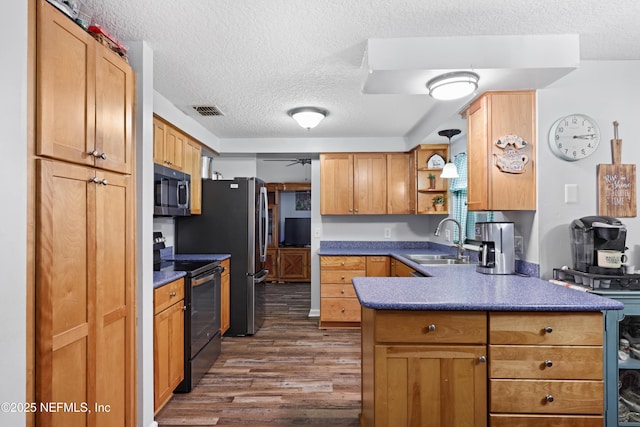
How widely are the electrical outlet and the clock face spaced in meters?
0.61

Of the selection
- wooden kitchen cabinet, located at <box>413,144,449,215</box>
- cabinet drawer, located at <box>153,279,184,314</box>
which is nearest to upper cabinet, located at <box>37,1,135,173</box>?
cabinet drawer, located at <box>153,279,184,314</box>

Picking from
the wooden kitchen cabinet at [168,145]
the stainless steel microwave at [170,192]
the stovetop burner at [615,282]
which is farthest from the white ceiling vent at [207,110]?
the stovetop burner at [615,282]

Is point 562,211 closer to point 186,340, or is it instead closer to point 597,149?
point 597,149

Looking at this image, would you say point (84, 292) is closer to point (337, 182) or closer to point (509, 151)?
point (509, 151)

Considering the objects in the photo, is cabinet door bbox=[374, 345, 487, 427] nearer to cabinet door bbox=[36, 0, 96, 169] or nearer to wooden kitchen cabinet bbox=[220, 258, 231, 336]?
cabinet door bbox=[36, 0, 96, 169]

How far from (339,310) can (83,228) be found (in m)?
3.12

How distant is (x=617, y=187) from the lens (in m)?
2.29

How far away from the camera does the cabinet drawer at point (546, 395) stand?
64.6 inches

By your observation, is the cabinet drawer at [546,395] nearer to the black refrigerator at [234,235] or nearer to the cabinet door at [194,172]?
the black refrigerator at [234,235]

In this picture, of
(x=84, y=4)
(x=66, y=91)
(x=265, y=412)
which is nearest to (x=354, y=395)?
(x=265, y=412)

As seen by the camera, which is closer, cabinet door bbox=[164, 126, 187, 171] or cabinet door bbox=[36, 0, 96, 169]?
cabinet door bbox=[36, 0, 96, 169]

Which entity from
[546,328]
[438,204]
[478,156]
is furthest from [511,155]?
[438,204]

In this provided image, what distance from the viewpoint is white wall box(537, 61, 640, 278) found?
2303 mm

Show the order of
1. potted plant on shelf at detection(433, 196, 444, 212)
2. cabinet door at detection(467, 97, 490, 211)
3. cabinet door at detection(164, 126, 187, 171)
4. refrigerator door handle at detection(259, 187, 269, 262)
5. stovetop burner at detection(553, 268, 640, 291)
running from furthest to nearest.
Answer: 1. potted plant on shelf at detection(433, 196, 444, 212)
2. refrigerator door handle at detection(259, 187, 269, 262)
3. cabinet door at detection(164, 126, 187, 171)
4. cabinet door at detection(467, 97, 490, 211)
5. stovetop burner at detection(553, 268, 640, 291)
